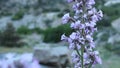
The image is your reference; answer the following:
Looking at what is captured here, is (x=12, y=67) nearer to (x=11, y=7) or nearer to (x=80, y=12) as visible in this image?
(x=80, y=12)

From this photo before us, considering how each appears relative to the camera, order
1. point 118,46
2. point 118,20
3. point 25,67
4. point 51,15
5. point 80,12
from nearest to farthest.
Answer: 1. point 25,67
2. point 80,12
3. point 118,46
4. point 118,20
5. point 51,15

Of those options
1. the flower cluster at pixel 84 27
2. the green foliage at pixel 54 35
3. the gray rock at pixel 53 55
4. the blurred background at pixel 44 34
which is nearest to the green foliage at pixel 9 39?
the blurred background at pixel 44 34

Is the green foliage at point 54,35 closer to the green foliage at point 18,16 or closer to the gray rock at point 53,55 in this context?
the gray rock at point 53,55

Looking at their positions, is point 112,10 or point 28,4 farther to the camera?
point 28,4

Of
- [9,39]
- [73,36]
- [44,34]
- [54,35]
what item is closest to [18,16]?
[44,34]

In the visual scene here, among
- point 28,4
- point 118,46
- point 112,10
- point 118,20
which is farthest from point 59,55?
point 28,4

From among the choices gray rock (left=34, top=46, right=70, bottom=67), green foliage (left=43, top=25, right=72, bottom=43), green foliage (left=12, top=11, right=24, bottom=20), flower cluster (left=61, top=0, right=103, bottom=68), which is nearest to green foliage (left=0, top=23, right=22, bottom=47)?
green foliage (left=43, top=25, right=72, bottom=43)
